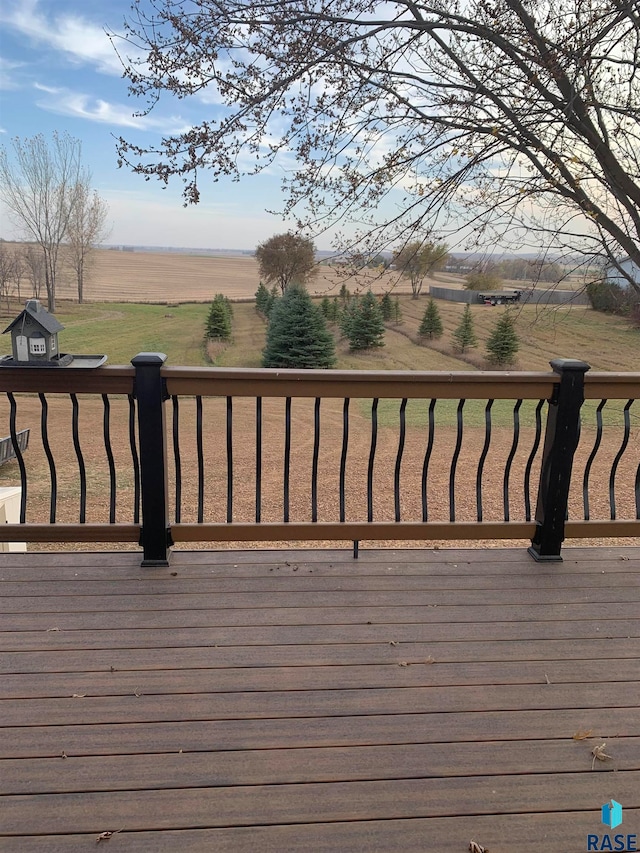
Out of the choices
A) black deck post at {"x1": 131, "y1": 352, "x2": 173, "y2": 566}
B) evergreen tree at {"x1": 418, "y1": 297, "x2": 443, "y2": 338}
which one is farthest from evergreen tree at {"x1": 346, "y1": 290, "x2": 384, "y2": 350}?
black deck post at {"x1": 131, "y1": 352, "x2": 173, "y2": 566}

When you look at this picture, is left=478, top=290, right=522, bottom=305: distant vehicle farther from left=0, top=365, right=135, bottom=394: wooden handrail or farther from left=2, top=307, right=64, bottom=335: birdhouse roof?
left=2, top=307, right=64, bottom=335: birdhouse roof

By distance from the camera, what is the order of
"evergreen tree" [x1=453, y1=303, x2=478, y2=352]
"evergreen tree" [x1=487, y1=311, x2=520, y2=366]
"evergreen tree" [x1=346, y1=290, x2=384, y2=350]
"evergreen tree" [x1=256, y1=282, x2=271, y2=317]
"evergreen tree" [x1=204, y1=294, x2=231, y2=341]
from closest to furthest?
1. "evergreen tree" [x1=487, y1=311, x2=520, y2=366]
2. "evergreen tree" [x1=453, y1=303, x2=478, y2=352]
3. "evergreen tree" [x1=346, y1=290, x2=384, y2=350]
4. "evergreen tree" [x1=204, y1=294, x2=231, y2=341]
5. "evergreen tree" [x1=256, y1=282, x2=271, y2=317]

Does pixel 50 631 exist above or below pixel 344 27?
below

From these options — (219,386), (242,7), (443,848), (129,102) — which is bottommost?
(443,848)

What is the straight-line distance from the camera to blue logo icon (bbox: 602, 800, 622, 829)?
1.42 m

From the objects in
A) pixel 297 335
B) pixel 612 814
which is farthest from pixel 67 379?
pixel 297 335

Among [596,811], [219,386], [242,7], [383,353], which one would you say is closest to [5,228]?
[383,353]

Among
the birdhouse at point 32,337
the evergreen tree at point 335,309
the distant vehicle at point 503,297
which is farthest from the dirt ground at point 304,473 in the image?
the birdhouse at point 32,337

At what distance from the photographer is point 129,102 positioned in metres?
4.38

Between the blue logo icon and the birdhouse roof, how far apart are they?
266 cm

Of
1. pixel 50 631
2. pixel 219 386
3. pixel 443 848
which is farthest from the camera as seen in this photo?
pixel 219 386

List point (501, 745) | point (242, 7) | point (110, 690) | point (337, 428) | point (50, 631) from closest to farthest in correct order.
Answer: point (501, 745) → point (110, 690) → point (50, 631) → point (242, 7) → point (337, 428)

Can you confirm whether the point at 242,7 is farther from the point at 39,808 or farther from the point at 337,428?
the point at 337,428

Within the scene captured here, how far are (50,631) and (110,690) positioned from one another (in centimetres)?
49
